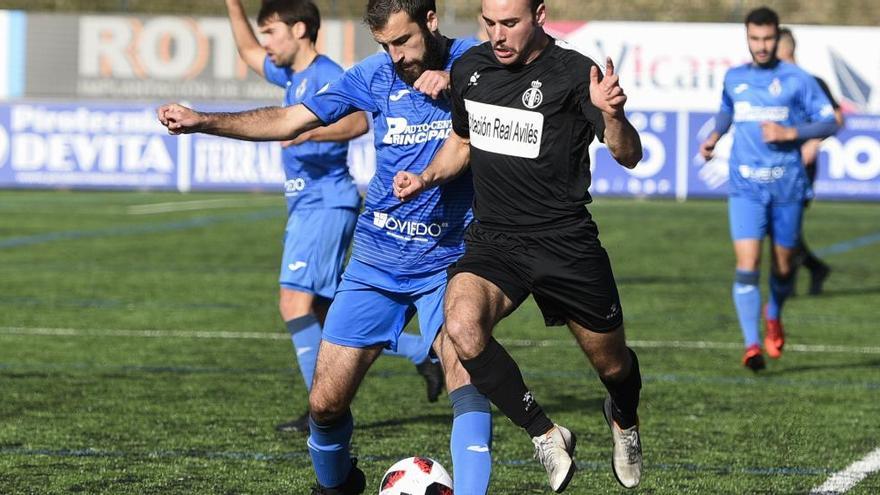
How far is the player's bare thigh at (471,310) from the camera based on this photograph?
5.08 meters

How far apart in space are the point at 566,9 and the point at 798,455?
1118 inches

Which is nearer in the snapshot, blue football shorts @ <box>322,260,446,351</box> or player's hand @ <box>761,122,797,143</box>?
blue football shorts @ <box>322,260,446,351</box>

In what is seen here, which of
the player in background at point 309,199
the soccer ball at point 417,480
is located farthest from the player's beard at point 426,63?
the player in background at point 309,199

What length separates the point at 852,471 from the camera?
6473 millimetres

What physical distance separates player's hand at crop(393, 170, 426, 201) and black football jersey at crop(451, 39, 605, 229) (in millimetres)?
268

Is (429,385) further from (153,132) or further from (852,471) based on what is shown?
(153,132)

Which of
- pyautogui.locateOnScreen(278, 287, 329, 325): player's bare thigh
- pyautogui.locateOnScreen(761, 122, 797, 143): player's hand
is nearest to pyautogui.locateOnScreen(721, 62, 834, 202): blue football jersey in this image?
pyautogui.locateOnScreen(761, 122, 797, 143): player's hand

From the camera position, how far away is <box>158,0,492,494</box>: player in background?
557cm

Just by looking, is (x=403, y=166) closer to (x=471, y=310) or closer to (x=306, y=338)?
(x=471, y=310)

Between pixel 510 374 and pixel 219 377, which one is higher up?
pixel 510 374

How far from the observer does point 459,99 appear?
18.0 feet

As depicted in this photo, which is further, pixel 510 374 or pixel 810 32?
pixel 810 32

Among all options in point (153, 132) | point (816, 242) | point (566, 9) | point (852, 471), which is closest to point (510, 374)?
point (852, 471)

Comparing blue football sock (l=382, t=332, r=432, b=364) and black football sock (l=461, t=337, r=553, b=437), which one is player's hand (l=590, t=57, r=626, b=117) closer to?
black football sock (l=461, t=337, r=553, b=437)
